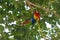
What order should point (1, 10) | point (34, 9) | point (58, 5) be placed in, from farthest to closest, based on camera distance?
point (1, 10)
point (58, 5)
point (34, 9)

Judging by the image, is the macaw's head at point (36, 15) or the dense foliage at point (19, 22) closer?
the macaw's head at point (36, 15)

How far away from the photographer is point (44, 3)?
346 cm

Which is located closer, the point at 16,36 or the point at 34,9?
the point at 34,9

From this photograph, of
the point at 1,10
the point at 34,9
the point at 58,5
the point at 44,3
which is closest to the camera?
the point at 34,9

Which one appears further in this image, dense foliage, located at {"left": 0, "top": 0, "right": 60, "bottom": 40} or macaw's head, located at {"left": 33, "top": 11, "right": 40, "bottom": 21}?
dense foliage, located at {"left": 0, "top": 0, "right": 60, "bottom": 40}

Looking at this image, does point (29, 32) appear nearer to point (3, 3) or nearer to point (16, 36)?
point (16, 36)

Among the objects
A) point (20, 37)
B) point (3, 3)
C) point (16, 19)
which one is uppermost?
point (3, 3)

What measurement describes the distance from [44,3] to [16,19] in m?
0.78

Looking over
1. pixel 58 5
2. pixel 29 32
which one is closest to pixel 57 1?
pixel 58 5

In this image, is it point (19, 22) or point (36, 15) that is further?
point (19, 22)

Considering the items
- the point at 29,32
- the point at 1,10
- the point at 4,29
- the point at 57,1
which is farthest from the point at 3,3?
the point at 57,1

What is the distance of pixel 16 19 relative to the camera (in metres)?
4.02

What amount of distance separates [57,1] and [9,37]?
1.09 meters

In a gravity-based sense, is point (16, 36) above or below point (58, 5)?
below
